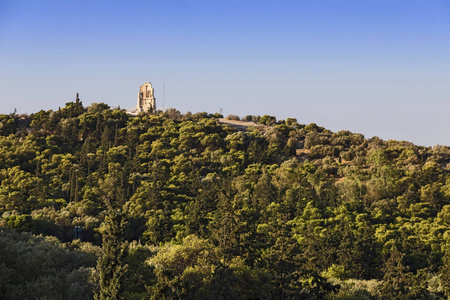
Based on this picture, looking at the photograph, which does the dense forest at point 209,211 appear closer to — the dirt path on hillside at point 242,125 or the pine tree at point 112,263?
the pine tree at point 112,263

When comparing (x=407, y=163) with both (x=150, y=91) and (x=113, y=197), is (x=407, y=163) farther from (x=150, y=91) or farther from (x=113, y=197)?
(x=150, y=91)

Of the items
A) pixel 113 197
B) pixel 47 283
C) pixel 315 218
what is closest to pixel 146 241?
pixel 113 197

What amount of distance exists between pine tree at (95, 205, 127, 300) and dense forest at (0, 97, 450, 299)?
0.11m

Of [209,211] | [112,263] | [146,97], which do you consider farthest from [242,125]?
[112,263]

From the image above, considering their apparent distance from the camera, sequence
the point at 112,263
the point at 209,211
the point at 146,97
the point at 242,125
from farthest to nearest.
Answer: the point at 146,97 → the point at 242,125 → the point at 209,211 → the point at 112,263

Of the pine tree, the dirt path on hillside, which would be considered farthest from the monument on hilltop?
the pine tree

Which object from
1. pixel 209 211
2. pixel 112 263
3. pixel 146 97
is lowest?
pixel 209 211

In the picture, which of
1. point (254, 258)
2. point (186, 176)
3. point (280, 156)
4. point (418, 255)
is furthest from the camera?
point (280, 156)

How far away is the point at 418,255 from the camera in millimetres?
61406

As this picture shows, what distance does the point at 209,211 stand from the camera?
7319cm

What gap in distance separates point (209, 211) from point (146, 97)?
238 feet

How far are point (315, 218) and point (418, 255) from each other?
13965 mm

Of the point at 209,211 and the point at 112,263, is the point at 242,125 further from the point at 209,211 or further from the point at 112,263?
the point at 112,263

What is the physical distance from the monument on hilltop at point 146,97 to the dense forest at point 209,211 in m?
9.57
